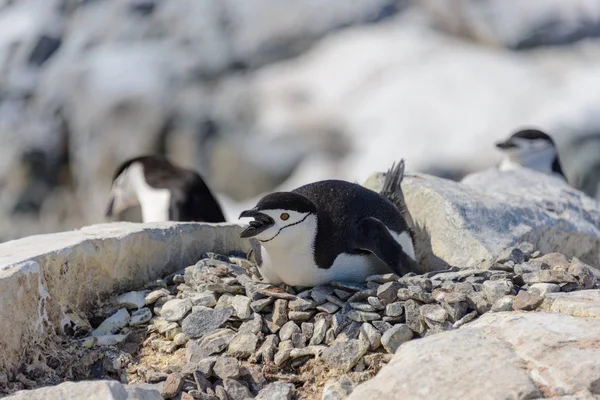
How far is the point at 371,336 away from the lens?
3.09 meters

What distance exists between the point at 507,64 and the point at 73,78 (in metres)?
6.98

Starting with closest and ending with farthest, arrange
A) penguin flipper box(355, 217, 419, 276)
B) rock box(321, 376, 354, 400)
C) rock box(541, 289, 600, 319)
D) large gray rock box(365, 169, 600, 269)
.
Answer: rock box(321, 376, 354, 400) → rock box(541, 289, 600, 319) → penguin flipper box(355, 217, 419, 276) → large gray rock box(365, 169, 600, 269)

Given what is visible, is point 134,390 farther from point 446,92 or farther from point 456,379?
point 446,92

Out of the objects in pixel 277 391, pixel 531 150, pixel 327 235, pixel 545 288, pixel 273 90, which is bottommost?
pixel 531 150

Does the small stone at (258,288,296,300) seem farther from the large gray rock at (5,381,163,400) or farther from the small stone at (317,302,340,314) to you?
the large gray rock at (5,381,163,400)

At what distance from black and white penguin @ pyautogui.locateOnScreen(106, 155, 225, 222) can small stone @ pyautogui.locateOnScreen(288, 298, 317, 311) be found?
3.56 meters

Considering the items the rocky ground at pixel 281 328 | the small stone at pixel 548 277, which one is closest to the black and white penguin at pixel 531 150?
the rocky ground at pixel 281 328

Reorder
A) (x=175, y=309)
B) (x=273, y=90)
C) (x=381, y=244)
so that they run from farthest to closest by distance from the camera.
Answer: (x=273, y=90), (x=381, y=244), (x=175, y=309)

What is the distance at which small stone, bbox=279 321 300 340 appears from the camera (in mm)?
3217

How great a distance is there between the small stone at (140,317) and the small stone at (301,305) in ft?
2.18

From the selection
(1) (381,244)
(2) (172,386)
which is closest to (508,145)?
(1) (381,244)

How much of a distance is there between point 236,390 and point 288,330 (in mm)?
392

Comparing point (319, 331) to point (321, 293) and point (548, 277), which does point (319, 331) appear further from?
point (548, 277)

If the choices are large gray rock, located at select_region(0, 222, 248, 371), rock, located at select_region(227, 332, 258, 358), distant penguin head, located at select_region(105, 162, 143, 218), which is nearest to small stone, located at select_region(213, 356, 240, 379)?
rock, located at select_region(227, 332, 258, 358)
